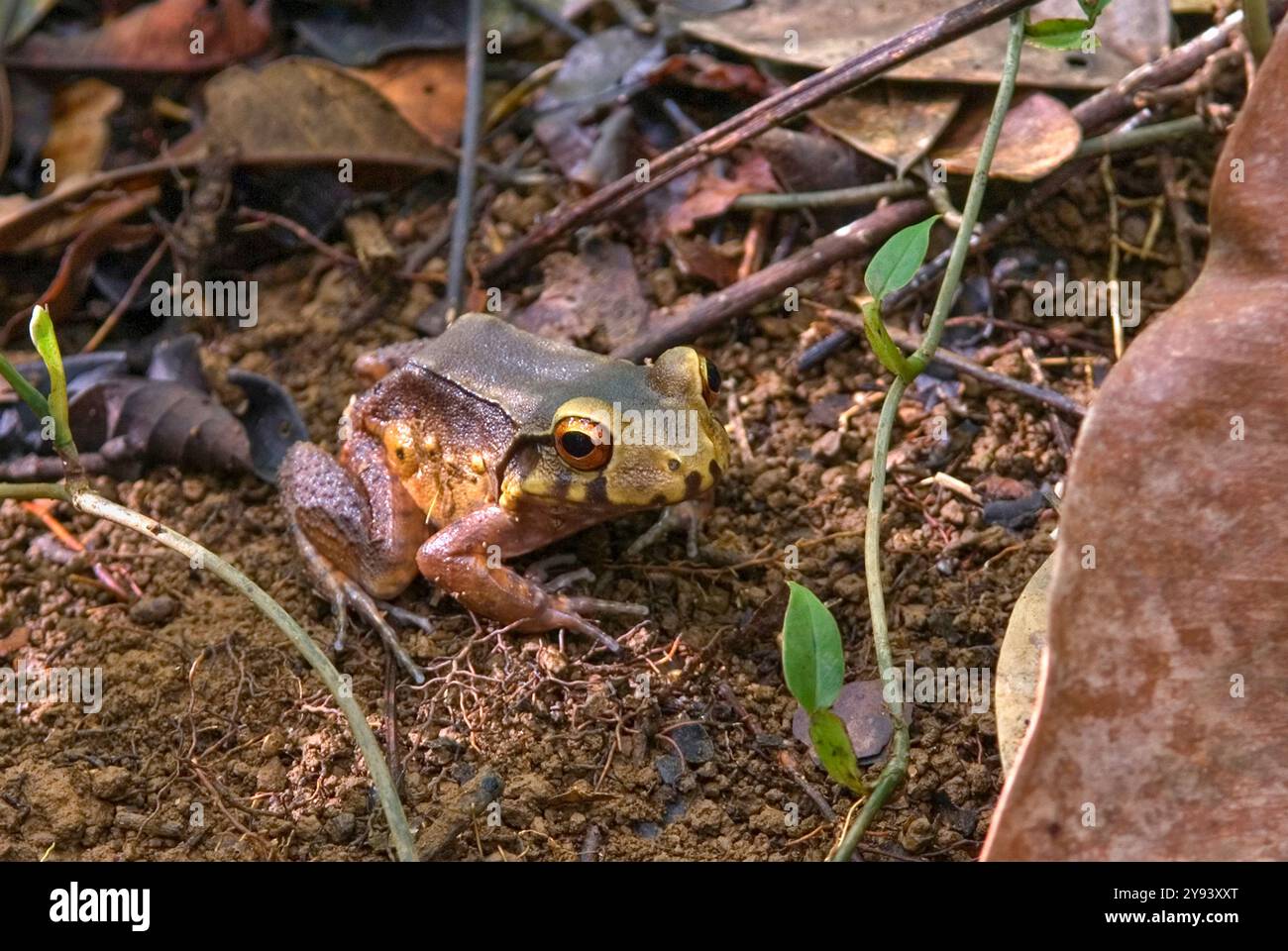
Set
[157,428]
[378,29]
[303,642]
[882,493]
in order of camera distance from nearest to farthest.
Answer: [303,642], [882,493], [157,428], [378,29]

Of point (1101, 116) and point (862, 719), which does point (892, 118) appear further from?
point (862, 719)

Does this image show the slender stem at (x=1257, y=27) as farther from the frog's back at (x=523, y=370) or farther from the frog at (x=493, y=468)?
the frog's back at (x=523, y=370)

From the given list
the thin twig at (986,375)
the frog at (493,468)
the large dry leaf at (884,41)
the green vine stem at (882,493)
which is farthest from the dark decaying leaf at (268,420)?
the green vine stem at (882,493)

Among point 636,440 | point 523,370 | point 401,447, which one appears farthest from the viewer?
point 401,447

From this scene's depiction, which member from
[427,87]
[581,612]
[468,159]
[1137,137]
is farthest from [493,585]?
[1137,137]

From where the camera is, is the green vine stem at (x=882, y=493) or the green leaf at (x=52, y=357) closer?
the green vine stem at (x=882, y=493)

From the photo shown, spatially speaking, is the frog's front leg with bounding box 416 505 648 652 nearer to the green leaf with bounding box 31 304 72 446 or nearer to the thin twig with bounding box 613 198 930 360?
the thin twig with bounding box 613 198 930 360
